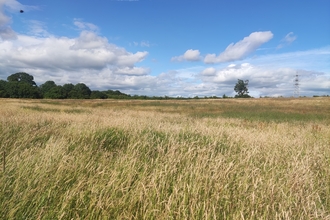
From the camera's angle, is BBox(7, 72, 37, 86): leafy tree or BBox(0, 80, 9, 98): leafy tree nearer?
BBox(0, 80, 9, 98): leafy tree

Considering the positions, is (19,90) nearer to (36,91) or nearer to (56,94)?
(36,91)

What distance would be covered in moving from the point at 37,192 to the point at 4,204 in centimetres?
35

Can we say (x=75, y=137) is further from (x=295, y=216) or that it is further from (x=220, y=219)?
(x=295, y=216)

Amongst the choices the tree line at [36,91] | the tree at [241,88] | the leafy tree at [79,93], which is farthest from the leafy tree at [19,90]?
the tree at [241,88]

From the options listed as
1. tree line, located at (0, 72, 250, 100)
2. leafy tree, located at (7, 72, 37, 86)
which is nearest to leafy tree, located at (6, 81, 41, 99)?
tree line, located at (0, 72, 250, 100)

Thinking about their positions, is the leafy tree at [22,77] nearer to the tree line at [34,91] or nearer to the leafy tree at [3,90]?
the tree line at [34,91]

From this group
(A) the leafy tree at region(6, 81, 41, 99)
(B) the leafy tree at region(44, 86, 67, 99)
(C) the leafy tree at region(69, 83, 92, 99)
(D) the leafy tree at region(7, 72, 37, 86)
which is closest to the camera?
(A) the leafy tree at region(6, 81, 41, 99)

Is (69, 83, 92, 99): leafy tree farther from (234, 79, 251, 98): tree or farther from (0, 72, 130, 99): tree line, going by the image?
(234, 79, 251, 98): tree

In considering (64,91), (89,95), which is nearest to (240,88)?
(89,95)

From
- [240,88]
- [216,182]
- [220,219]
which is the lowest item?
[220,219]

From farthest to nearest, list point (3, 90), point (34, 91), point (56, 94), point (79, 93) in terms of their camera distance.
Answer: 1. point (79, 93)
2. point (56, 94)
3. point (34, 91)
4. point (3, 90)

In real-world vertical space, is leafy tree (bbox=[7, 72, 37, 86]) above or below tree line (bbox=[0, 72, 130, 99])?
above

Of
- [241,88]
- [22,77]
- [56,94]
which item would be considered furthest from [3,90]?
[241,88]

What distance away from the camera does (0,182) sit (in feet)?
8.57
